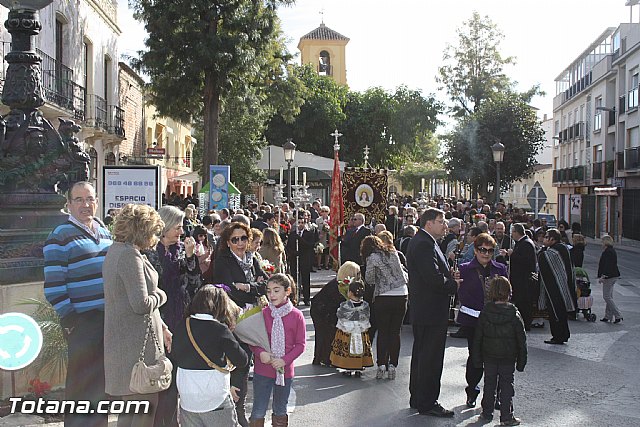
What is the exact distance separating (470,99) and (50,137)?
4312 centimetres

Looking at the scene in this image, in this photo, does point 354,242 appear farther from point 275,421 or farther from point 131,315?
point 131,315

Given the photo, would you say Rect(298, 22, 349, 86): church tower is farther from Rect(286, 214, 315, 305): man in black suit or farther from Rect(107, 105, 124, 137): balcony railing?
Rect(286, 214, 315, 305): man in black suit

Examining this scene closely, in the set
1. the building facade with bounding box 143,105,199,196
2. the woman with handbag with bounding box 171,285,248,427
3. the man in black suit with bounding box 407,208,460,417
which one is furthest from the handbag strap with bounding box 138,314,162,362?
the building facade with bounding box 143,105,199,196

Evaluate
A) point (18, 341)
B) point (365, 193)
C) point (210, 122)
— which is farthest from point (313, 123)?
point (18, 341)

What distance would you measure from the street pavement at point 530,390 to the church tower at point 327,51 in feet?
210

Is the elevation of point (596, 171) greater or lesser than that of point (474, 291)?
greater

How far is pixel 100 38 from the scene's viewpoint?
26.1 metres

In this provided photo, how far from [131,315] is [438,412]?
137 inches

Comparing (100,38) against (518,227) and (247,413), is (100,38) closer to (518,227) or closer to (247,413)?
(518,227)

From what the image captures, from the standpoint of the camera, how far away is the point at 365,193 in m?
15.6

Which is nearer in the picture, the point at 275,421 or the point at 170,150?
the point at 275,421

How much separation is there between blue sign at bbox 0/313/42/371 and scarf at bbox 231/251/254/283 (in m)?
1.81

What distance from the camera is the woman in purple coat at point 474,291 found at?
23.5 ft

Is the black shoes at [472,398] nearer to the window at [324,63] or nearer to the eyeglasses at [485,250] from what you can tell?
the eyeglasses at [485,250]
